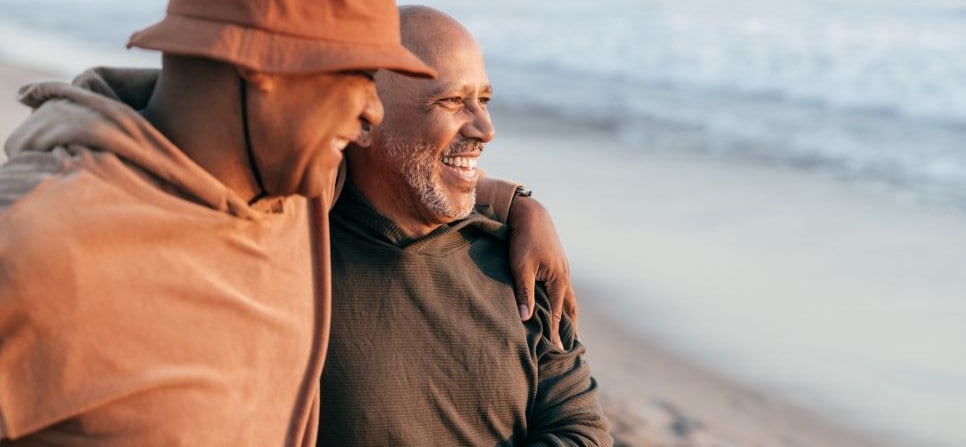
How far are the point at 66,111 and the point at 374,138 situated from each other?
3.93 feet

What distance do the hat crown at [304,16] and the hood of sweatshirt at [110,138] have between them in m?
0.22

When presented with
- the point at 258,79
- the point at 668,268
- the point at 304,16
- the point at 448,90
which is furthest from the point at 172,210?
the point at 668,268

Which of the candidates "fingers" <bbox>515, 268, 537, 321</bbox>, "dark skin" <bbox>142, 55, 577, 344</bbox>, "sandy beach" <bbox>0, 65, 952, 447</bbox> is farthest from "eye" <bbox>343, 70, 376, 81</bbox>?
"sandy beach" <bbox>0, 65, 952, 447</bbox>

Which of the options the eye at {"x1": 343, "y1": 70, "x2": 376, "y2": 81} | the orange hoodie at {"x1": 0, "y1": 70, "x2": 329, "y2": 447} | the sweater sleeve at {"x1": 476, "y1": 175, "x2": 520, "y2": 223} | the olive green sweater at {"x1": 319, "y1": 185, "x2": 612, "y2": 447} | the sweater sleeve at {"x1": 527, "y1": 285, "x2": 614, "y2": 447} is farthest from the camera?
the sweater sleeve at {"x1": 476, "y1": 175, "x2": 520, "y2": 223}

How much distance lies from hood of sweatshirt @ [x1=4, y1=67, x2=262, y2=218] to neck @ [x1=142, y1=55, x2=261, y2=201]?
0.13 feet

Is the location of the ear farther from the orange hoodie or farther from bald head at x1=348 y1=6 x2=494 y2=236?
bald head at x1=348 y1=6 x2=494 y2=236

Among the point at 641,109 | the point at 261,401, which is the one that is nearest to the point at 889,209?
the point at 641,109

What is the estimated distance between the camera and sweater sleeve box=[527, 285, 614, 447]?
3391 mm

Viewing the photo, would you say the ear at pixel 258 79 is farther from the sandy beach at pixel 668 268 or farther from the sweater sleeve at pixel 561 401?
the sandy beach at pixel 668 268

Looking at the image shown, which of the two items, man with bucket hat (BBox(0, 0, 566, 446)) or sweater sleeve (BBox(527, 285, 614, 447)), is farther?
sweater sleeve (BBox(527, 285, 614, 447))

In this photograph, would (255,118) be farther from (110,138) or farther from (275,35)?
(110,138)

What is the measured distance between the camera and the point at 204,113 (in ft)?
7.89

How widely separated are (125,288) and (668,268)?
5.50m

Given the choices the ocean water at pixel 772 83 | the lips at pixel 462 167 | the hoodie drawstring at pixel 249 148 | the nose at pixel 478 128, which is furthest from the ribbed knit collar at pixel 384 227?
the ocean water at pixel 772 83
